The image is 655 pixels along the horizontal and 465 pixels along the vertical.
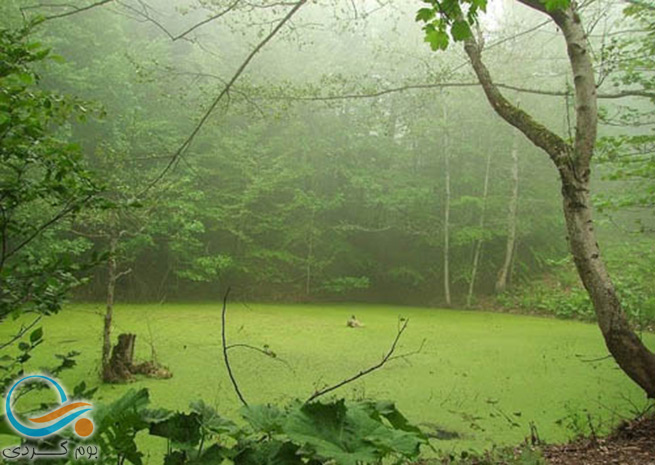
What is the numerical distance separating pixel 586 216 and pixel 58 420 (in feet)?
7.29

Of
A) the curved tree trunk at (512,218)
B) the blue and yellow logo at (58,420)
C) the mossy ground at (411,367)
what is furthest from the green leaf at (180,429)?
the curved tree trunk at (512,218)

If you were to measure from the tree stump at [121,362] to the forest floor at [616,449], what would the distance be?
2.71 m

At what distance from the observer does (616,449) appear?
2.01 m

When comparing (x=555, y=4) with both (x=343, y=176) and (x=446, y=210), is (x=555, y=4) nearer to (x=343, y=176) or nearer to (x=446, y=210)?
(x=446, y=210)

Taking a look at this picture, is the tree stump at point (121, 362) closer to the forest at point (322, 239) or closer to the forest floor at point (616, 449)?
the forest at point (322, 239)

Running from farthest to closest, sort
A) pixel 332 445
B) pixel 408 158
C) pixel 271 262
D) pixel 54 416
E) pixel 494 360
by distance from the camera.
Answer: pixel 408 158 < pixel 271 262 < pixel 494 360 < pixel 54 416 < pixel 332 445

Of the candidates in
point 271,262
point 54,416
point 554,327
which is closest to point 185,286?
point 271,262

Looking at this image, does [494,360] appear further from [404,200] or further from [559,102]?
[559,102]

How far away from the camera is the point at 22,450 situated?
2.99 feet

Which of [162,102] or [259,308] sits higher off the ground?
[162,102]

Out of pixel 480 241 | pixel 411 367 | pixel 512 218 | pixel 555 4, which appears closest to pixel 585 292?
pixel 512 218

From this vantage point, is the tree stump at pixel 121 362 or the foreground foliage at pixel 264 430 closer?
the foreground foliage at pixel 264 430

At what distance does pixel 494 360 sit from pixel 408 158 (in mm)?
6462

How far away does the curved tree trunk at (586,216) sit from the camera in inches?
85.0
